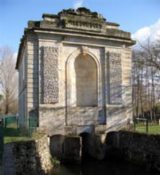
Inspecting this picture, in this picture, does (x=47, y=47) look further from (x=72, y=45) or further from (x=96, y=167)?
(x=96, y=167)

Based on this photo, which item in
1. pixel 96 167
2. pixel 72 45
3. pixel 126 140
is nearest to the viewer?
pixel 96 167

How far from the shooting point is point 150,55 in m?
30.7

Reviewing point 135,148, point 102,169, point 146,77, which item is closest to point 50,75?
point 102,169

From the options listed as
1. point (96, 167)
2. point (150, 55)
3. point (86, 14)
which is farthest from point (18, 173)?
point (150, 55)

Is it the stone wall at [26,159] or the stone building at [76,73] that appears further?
the stone building at [76,73]

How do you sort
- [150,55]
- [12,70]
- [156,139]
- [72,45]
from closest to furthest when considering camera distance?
[156,139], [72,45], [150,55], [12,70]

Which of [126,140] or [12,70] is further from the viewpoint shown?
[12,70]

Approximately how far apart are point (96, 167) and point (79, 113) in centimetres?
374

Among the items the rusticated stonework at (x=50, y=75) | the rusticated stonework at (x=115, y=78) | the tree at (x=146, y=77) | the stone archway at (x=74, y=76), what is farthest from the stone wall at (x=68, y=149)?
the tree at (x=146, y=77)

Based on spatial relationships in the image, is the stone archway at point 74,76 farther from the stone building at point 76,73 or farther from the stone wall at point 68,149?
the stone wall at point 68,149

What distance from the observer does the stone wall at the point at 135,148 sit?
15914 mm

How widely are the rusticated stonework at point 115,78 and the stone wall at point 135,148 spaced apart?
2.24 m

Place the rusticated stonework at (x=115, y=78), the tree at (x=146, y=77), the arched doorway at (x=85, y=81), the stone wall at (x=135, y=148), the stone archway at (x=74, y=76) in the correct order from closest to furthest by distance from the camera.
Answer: the stone wall at (x=135, y=148), the stone archway at (x=74, y=76), the rusticated stonework at (x=115, y=78), the arched doorway at (x=85, y=81), the tree at (x=146, y=77)

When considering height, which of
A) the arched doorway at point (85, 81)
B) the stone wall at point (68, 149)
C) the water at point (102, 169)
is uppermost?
the arched doorway at point (85, 81)
